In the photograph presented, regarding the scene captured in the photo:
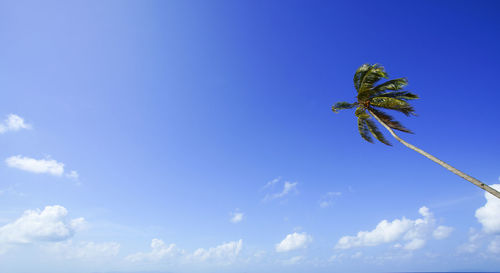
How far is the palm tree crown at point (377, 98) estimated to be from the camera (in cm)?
1344

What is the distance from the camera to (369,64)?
48.1ft

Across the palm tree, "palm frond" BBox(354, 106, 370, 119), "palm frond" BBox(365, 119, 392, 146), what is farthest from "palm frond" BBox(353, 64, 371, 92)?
"palm frond" BBox(365, 119, 392, 146)

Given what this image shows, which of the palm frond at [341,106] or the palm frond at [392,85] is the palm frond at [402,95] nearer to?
the palm frond at [392,85]

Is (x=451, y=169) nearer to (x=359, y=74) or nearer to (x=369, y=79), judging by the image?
(x=369, y=79)

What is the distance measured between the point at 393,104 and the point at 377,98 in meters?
1.15

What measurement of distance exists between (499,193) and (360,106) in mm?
8257

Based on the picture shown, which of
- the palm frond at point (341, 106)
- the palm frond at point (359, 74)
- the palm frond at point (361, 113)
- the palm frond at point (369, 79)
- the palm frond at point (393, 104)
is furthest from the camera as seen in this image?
Answer: the palm frond at point (341, 106)

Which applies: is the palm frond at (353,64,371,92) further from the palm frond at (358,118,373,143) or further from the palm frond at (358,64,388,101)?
the palm frond at (358,118,373,143)

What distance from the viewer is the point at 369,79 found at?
14391mm

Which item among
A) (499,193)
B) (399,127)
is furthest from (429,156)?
(499,193)

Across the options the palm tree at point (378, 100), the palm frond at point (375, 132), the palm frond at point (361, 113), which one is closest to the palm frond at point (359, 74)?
the palm tree at point (378, 100)

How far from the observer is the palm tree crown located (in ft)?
44.1

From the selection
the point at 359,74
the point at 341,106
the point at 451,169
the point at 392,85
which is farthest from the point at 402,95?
the point at 451,169

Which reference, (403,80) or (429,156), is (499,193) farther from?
(403,80)
